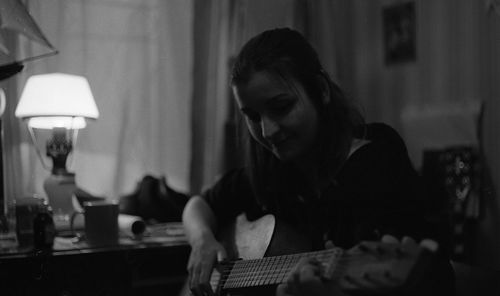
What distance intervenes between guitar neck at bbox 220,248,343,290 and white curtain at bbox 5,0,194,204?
98cm

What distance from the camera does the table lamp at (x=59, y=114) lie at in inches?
54.1

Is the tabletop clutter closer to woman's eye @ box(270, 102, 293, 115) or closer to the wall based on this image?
woman's eye @ box(270, 102, 293, 115)

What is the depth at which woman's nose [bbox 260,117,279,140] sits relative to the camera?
938mm

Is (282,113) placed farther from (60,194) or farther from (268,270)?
(60,194)

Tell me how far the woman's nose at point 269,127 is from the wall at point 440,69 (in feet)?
0.55

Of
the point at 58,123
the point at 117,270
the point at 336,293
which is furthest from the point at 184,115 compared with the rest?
the point at 336,293

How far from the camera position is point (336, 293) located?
2.19 feet

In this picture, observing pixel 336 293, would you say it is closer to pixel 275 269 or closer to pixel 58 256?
pixel 275 269

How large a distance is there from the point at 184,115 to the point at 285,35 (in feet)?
3.73

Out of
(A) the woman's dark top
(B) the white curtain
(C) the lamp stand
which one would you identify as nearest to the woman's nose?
(A) the woman's dark top

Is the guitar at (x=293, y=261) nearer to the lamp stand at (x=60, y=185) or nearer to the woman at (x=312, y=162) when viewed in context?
the woman at (x=312, y=162)

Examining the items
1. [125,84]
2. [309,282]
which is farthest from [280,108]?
[125,84]

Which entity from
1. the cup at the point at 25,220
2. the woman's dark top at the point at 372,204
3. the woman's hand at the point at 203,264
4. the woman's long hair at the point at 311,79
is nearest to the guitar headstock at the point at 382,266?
the woman's dark top at the point at 372,204

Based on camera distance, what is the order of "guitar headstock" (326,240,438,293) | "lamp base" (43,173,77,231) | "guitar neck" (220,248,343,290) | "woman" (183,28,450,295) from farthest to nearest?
"lamp base" (43,173,77,231)
"woman" (183,28,450,295)
"guitar neck" (220,248,343,290)
"guitar headstock" (326,240,438,293)
